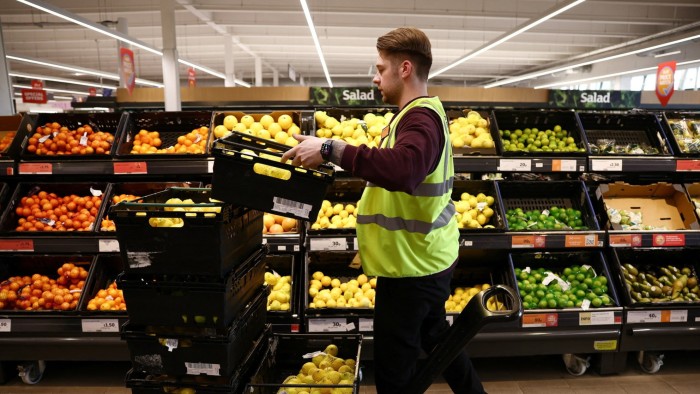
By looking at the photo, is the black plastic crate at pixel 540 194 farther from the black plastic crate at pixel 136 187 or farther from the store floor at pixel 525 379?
the black plastic crate at pixel 136 187

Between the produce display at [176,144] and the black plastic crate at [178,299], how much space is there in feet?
5.79

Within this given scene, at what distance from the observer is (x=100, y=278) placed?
343 cm

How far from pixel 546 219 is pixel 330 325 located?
1.78 metres

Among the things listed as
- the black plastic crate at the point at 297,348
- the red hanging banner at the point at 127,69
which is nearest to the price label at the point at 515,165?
the black plastic crate at the point at 297,348

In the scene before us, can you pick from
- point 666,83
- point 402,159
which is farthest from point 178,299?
point 666,83

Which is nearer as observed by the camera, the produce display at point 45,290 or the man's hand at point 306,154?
the man's hand at point 306,154

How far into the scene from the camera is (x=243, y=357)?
2.10 m

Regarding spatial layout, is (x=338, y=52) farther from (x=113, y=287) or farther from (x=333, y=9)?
(x=113, y=287)

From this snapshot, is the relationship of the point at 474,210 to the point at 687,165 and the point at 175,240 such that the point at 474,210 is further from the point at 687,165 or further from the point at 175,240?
the point at 175,240

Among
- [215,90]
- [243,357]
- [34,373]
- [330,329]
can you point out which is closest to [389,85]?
[243,357]

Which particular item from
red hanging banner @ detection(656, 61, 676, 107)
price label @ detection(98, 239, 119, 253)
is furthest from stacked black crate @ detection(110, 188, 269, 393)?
red hanging banner @ detection(656, 61, 676, 107)

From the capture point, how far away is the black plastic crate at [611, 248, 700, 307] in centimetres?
331

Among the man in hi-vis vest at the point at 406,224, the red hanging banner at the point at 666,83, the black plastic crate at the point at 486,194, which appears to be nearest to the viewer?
the man in hi-vis vest at the point at 406,224

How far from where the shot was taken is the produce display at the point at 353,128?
11.6 ft
